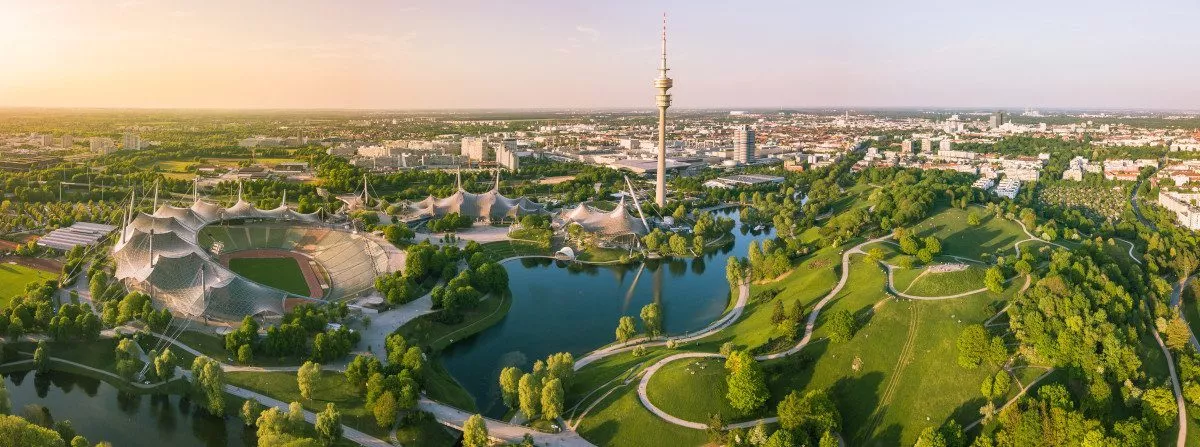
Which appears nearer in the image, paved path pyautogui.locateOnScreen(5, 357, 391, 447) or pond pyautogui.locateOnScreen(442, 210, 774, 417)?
paved path pyautogui.locateOnScreen(5, 357, 391, 447)

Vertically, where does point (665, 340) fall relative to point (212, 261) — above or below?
below

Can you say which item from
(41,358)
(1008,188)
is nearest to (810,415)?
(41,358)

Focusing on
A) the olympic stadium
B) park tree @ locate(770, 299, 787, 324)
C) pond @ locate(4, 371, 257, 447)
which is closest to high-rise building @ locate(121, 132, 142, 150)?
the olympic stadium

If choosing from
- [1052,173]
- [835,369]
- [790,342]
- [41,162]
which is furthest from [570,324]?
[1052,173]

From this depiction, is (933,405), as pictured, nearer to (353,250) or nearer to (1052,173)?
Result: (353,250)

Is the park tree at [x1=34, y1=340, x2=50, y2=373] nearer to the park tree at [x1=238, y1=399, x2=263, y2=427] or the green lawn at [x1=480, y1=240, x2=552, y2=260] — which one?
the park tree at [x1=238, y1=399, x2=263, y2=427]

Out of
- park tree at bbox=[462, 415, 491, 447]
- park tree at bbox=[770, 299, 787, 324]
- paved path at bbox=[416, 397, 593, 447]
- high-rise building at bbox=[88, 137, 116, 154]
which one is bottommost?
paved path at bbox=[416, 397, 593, 447]

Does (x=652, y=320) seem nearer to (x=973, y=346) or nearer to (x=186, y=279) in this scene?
(x=973, y=346)
